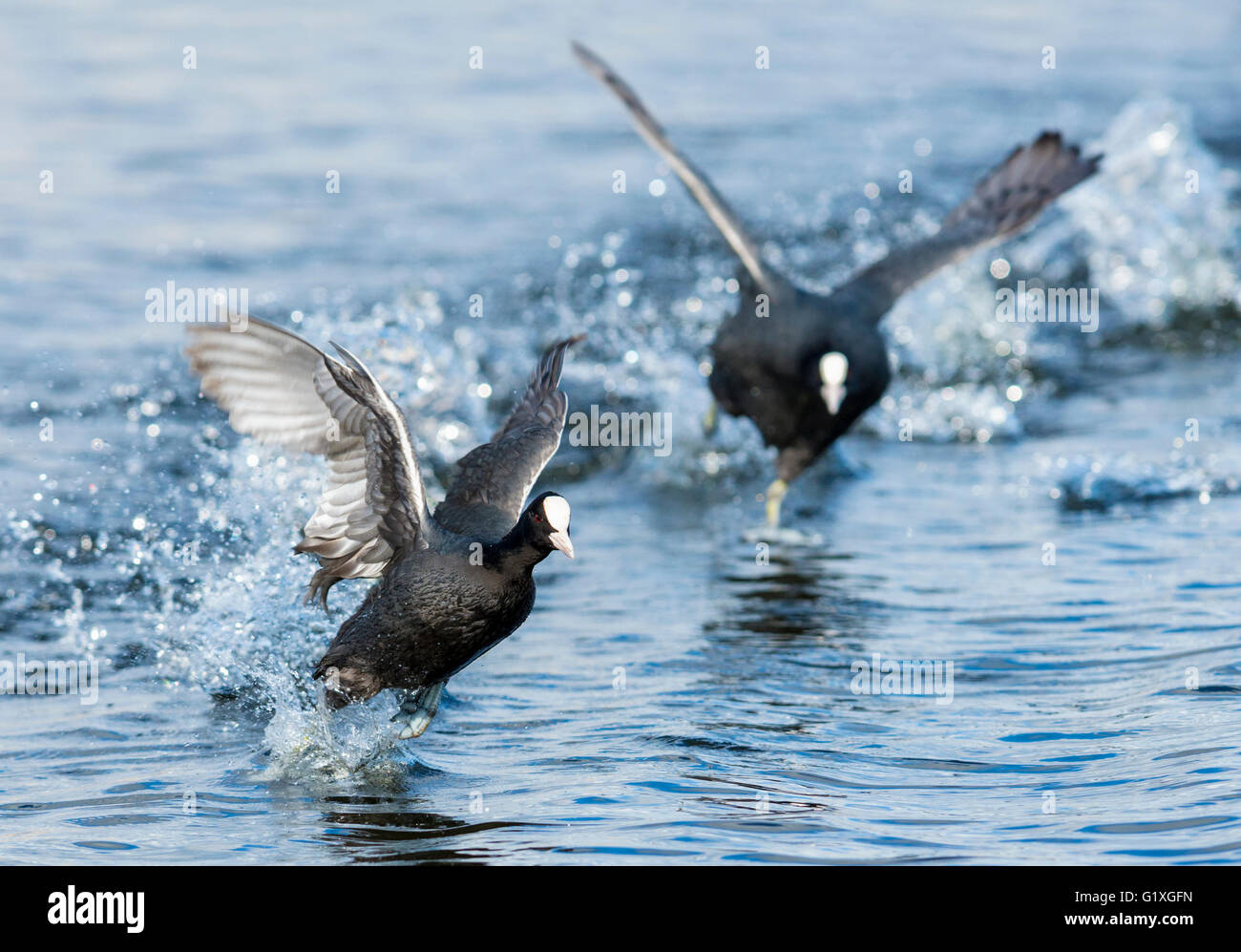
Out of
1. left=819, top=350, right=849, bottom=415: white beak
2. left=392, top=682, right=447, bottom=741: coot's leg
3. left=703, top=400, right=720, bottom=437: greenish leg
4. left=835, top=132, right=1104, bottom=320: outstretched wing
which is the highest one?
left=835, top=132, right=1104, bottom=320: outstretched wing

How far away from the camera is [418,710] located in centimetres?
475

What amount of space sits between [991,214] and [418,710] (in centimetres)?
436

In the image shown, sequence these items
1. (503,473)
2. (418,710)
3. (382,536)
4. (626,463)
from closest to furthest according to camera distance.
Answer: (382,536)
(418,710)
(503,473)
(626,463)

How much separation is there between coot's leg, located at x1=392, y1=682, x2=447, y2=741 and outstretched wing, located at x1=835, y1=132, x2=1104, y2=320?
3344 millimetres

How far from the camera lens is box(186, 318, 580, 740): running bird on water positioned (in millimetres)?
4402

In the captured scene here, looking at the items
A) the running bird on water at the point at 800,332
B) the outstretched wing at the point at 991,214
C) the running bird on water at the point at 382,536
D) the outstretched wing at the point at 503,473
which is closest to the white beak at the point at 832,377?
the running bird on water at the point at 800,332

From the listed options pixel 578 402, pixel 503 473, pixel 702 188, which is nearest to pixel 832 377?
pixel 702 188

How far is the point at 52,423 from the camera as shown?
7.91 m

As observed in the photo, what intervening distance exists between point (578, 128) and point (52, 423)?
6950mm

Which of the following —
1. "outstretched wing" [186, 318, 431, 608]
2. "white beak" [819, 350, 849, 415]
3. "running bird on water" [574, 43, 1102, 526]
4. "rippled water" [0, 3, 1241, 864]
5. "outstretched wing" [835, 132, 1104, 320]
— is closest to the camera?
"rippled water" [0, 3, 1241, 864]

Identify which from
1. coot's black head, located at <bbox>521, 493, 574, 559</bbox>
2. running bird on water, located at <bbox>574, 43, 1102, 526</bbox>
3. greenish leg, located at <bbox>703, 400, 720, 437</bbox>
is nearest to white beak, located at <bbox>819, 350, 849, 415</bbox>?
running bird on water, located at <bbox>574, 43, 1102, 526</bbox>

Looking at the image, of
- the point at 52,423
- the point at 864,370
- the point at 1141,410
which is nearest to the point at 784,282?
the point at 864,370

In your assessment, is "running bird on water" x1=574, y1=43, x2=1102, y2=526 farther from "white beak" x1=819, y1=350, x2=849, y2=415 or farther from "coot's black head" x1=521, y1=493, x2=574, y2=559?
"coot's black head" x1=521, y1=493, x2=574, y2=559

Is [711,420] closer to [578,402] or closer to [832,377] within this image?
[578,402]
